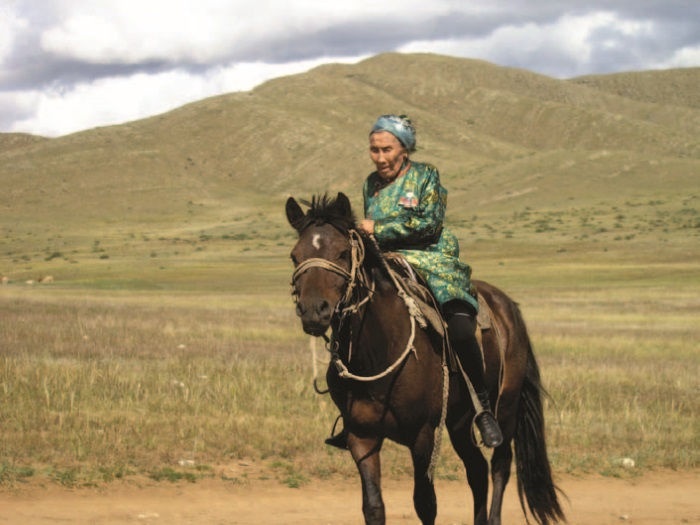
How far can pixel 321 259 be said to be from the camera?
18.9ft

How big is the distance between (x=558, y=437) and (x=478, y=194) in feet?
316

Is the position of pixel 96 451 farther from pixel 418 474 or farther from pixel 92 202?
pixel 92 202

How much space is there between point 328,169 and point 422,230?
124 metres

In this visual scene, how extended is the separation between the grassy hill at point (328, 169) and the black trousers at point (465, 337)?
47965 millimetres

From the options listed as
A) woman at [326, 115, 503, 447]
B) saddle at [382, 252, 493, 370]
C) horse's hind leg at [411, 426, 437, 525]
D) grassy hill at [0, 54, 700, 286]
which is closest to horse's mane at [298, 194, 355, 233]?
woman at [326, 115, 503, 447]

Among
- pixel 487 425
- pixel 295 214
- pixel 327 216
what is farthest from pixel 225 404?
pixel 327 216

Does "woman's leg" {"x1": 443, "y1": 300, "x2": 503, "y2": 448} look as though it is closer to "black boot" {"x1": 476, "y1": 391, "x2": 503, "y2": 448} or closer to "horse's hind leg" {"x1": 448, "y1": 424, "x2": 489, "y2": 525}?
"black boot" {"x1": 476, "y1": 391, "x2": 503, "y2": 448}

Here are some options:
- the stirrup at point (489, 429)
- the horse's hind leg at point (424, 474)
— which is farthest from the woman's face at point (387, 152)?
the stirrup at point (489, 429)

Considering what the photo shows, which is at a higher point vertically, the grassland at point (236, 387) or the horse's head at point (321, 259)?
the horse's head at point (321, 259)

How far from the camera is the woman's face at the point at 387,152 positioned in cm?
689

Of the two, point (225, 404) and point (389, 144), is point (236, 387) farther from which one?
point (389, 144)

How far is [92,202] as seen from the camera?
116 m

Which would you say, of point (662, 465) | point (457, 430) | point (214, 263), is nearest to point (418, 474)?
point (457, 430)

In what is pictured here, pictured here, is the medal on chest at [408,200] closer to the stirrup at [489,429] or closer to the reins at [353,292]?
the reins at [353,292]
